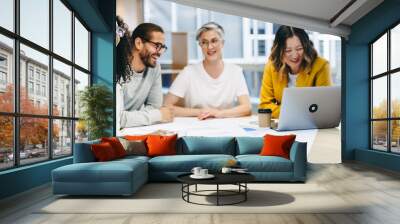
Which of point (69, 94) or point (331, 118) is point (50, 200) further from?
point (331, 118)

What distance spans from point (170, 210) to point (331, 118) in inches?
266

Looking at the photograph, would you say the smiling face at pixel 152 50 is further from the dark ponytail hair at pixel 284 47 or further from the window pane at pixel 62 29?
the dark ponytail hair at pixel 284 47

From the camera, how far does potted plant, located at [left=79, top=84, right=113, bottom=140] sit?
324 inches

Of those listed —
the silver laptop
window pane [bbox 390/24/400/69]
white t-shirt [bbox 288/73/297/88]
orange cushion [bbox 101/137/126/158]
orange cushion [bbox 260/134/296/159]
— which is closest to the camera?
orange cushion [bbox 101/137/126/158]

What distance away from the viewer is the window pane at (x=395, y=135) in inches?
316

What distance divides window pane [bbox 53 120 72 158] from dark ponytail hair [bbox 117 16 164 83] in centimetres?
248

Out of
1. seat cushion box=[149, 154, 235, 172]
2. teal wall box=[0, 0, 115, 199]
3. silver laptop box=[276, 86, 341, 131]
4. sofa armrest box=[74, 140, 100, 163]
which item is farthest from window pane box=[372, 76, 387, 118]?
sofa armrest box=[74, 140, 100, 163]

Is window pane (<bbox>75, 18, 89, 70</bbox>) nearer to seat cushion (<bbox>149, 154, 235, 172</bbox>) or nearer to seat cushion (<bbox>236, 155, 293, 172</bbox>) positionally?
seat cushion (<bbox>149, 154, 235, 172</bbox>)

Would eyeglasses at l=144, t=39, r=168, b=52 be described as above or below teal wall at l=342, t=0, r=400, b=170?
above

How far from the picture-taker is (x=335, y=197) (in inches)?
199

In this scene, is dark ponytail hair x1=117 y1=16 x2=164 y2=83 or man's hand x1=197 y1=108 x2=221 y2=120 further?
man's hand x1=197 y1=108 x2=221 y2=120

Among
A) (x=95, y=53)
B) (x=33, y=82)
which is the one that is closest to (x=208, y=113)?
(x=95, y=53)

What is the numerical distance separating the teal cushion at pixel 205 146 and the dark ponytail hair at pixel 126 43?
341cm

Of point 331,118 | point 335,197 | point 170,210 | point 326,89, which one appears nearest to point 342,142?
point 331,118
